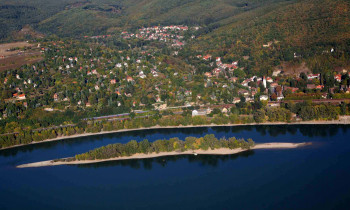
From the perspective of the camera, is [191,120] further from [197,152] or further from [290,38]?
[290,38]

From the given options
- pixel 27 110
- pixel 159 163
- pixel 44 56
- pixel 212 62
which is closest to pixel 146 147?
pixel 159 163

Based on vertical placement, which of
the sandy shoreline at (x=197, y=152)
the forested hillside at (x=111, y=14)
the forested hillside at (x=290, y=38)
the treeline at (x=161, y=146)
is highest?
the forested hillside at (x=111, y=14)

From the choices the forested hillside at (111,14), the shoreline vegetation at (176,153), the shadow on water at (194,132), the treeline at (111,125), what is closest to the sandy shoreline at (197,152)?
the shoreline vegetation at (176,153)

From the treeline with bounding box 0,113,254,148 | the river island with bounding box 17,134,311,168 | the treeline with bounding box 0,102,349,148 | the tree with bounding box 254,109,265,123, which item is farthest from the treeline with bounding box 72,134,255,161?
the treeline with bounding box 0,102,349,148

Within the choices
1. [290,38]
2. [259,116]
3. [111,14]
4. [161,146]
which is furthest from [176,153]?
[111,14]

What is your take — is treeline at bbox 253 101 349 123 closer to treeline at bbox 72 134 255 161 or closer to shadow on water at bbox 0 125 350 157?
shadow on water at bbox 0 125 350 157

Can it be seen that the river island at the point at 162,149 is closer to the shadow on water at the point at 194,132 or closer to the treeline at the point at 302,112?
the shadow on water at the point at 194,132
